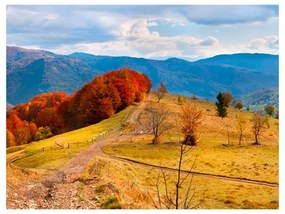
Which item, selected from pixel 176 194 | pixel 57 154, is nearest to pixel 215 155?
pixel 57 154

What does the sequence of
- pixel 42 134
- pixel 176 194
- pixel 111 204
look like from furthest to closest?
pixel 42 134
pixel 111 204
pixel 176 194

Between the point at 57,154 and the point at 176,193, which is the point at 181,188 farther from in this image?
the point at 57,154

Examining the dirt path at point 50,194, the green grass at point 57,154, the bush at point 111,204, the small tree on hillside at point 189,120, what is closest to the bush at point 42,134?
the green grass at point 57,154

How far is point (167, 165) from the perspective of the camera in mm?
48531

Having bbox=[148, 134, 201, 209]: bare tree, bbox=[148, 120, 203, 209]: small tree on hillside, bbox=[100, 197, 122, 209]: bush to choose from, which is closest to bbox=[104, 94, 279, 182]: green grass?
bbox=[148, 120, 203, 209]: small tree on hillside

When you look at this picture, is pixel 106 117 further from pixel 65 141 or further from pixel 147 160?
pixel 147 160

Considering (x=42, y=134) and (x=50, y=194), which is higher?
(x=50, y=194)

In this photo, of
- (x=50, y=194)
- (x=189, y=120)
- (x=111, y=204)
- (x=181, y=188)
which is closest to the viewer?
(x=189, y=120)

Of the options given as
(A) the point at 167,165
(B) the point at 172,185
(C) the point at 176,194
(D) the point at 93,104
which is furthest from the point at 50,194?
(D) the point at 93,104

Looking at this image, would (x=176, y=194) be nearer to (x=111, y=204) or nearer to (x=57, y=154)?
(x=111, y=204)

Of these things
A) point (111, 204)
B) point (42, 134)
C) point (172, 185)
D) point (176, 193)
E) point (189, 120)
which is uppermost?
point (189, 120)

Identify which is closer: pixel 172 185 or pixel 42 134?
pixel 172 185

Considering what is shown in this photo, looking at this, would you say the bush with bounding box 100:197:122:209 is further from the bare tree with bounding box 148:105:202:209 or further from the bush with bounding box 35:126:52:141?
the bush with bounding box 35:126:52:141

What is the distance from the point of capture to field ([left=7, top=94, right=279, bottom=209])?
2723cm
